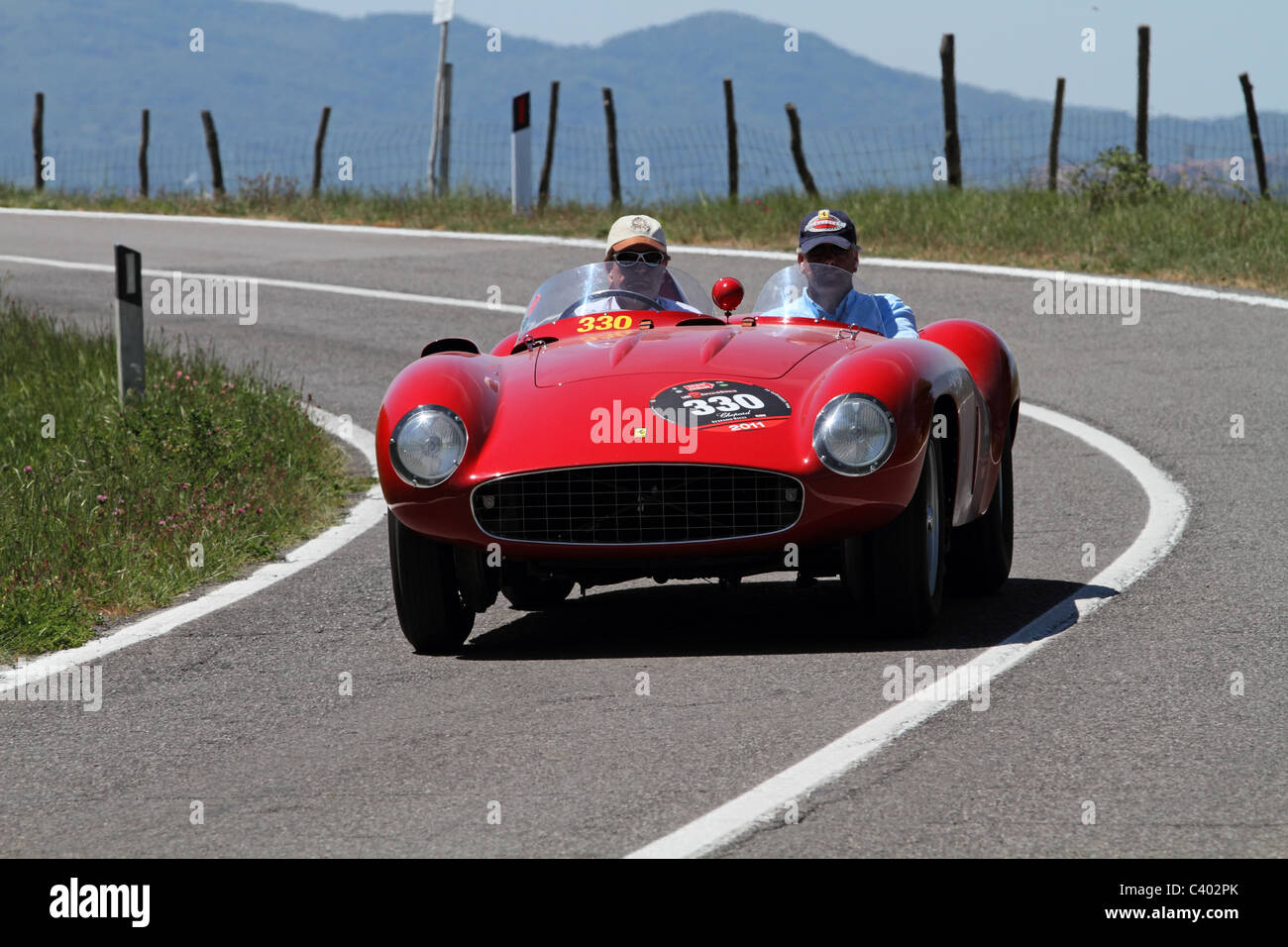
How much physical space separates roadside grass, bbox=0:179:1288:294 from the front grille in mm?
11201

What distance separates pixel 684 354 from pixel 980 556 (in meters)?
1.43

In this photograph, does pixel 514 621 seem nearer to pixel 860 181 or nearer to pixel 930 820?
pixel 930 820

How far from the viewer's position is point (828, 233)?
304 inches

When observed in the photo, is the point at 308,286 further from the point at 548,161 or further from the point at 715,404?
the point at 715,404

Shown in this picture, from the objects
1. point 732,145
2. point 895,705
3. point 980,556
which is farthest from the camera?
point 732,145

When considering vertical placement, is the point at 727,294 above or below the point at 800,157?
Answer: below

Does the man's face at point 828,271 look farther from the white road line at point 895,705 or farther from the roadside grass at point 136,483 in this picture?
the roadside grass at point 136,483

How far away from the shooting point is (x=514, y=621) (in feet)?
23.7

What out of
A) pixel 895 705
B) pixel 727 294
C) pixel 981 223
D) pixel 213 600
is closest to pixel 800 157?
pixel 981 223

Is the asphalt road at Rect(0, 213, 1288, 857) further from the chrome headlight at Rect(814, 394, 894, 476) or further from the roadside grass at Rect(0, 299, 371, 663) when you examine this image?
the chrome headlight at Rect(814, 394, 894, 476)

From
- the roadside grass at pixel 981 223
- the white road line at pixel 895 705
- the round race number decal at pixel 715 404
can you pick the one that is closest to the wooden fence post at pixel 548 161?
the roadside grass at pixel 981 223

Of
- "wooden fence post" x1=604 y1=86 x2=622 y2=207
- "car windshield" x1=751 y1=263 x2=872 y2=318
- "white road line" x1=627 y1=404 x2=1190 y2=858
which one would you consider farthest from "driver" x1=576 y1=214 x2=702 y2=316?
"wooden fence post" x1=604 y1=86 x2=622 y2=207

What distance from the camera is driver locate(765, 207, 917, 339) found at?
768 cm

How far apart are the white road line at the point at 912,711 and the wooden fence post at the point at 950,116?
15.5 metres
